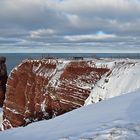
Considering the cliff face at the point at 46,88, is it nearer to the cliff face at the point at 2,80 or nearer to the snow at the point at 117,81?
the snow at the point at 117,81

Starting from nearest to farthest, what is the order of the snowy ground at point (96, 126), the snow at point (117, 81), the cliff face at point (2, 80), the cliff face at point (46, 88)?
the snowy ground at point (96, 126) → the snow at point (117, 81) → the cliff face at point (46, 88) → the cliff face at point (2, 80)

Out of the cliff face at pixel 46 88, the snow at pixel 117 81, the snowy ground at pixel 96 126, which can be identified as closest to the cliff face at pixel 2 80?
the cliff face at pixel 46 88

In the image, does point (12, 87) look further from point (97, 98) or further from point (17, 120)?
point (97, 98)

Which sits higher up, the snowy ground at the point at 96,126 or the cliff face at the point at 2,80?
the snowy ground at the point at 96,126

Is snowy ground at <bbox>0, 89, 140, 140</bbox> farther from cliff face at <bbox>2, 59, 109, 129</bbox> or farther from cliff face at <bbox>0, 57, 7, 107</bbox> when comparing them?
cliff face at <bbox>0, 57, 7, 107</bbox>

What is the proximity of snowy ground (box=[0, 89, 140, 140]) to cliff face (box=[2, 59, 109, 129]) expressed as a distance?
1588 centimetres

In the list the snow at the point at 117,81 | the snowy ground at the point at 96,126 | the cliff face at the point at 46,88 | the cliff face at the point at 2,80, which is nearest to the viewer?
the snowy ground at the point at 96,126

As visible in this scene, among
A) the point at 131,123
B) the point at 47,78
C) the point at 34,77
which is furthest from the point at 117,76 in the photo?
the point at 131,123

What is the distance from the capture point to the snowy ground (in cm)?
835

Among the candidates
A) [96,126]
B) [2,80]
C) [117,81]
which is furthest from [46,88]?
[2,80]

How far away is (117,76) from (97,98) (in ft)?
7.19

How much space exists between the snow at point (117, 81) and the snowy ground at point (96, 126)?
11.1 m

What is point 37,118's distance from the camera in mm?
32312

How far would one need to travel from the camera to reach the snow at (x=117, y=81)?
24016 millimetres
